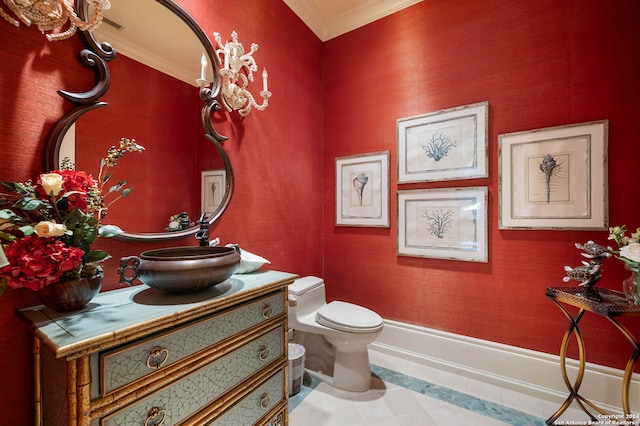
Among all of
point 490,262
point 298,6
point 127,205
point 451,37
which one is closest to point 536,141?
point 490,262

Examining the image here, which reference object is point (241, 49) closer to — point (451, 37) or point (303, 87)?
point (303, 87)

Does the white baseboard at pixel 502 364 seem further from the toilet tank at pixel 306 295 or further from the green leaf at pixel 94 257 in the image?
the green leaf at pixel 94 257

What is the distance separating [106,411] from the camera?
680mm

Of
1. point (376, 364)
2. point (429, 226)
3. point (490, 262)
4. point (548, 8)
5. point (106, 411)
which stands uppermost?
point (548, 8)

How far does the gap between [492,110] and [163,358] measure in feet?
7.92

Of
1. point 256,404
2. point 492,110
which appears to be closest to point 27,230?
point 256,404

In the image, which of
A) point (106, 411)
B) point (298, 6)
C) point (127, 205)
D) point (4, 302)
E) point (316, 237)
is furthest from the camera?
point (316, 237)

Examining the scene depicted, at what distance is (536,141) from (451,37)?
105 centimetres

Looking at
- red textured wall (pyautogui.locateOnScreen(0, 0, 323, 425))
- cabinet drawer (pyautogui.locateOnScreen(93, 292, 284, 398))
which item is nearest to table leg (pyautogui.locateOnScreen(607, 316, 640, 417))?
cabinet drawer (pyautogui.locateOnScreen(93, 292, 284, 398))

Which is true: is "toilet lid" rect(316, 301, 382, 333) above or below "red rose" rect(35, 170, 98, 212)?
below

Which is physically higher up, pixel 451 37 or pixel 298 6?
pixel 298 6

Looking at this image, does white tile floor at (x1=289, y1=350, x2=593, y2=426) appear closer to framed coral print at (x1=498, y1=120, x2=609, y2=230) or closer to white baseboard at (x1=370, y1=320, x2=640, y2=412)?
white baseboard at (x1=370, y1=320, x2=640, y2=412)

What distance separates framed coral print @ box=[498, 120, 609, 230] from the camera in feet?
5.30

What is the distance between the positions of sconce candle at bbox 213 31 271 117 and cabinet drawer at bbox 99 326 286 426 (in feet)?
4.56
